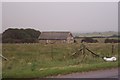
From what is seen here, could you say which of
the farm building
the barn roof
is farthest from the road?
the barn roof

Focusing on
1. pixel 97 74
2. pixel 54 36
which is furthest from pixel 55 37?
pixel 97 74

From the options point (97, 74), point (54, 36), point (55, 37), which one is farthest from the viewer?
point (54, 36)

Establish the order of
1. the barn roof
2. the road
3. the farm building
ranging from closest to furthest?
the road → the farm building → the barn roof

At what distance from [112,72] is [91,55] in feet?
19.4

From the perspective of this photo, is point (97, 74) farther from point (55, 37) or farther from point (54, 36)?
Answer: point (54, 36)

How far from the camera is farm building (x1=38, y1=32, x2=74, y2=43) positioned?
170 ft

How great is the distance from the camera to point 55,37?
52.7m

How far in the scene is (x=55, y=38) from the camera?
5219 centimetres

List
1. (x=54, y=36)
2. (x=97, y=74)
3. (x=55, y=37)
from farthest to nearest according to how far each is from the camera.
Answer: (x=54, y=36) → (x=55, y=37) → (x=97, y=74)

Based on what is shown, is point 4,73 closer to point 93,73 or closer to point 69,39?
point 93,73

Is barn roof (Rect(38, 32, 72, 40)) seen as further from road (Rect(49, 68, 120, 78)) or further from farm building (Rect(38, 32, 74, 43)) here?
road (Rect(49, 68, 120, 78))

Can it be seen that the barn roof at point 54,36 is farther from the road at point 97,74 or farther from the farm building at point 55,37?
the road at point 97,74

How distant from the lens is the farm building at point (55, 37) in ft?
170

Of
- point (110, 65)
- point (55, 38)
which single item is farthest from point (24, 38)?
point (110, 65)
